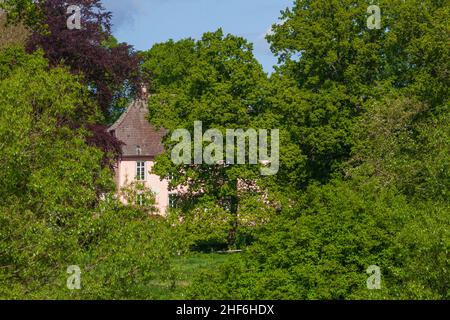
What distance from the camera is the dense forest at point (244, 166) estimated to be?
61.8ft

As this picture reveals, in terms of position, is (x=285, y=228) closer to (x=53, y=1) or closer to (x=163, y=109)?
(x=53, y=1)

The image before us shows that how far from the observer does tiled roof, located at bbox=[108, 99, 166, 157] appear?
7025 centimetres

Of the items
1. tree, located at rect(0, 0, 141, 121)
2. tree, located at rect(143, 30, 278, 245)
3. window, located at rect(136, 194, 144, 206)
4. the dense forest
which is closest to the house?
the dense forest

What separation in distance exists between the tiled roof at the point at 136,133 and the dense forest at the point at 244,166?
347 centimetres

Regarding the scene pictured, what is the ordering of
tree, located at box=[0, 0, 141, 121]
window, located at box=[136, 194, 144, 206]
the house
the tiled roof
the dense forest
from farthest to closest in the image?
the house → the tiled roof → tree, located at box=[0, 0, 141, 121] → window, located at box=[136, 194, 144, 206] → the dense forest

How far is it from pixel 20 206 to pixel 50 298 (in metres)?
2.35

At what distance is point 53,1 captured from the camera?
3972 centimetres

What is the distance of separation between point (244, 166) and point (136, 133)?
2555 centimetres

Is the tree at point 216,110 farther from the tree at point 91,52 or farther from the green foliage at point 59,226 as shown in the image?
the green foliage at point 59,226

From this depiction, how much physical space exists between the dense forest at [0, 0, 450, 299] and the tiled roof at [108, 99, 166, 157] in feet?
11.4

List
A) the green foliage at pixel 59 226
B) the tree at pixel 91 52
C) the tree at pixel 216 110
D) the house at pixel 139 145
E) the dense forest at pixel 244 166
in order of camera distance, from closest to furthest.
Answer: the green foliage at pixel 59 226 < the dense forest at pixel 244 166 < the tree at pixel 91 52 < the tree at pixel 216 110 < the house at pixel 139 145

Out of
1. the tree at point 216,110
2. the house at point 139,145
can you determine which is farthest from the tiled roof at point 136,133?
the tree at point 216,110

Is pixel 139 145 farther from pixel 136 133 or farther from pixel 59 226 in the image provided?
pixel 59 226

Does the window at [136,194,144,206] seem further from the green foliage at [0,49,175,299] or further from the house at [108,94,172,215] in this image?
the house at [108,94,172,215]
